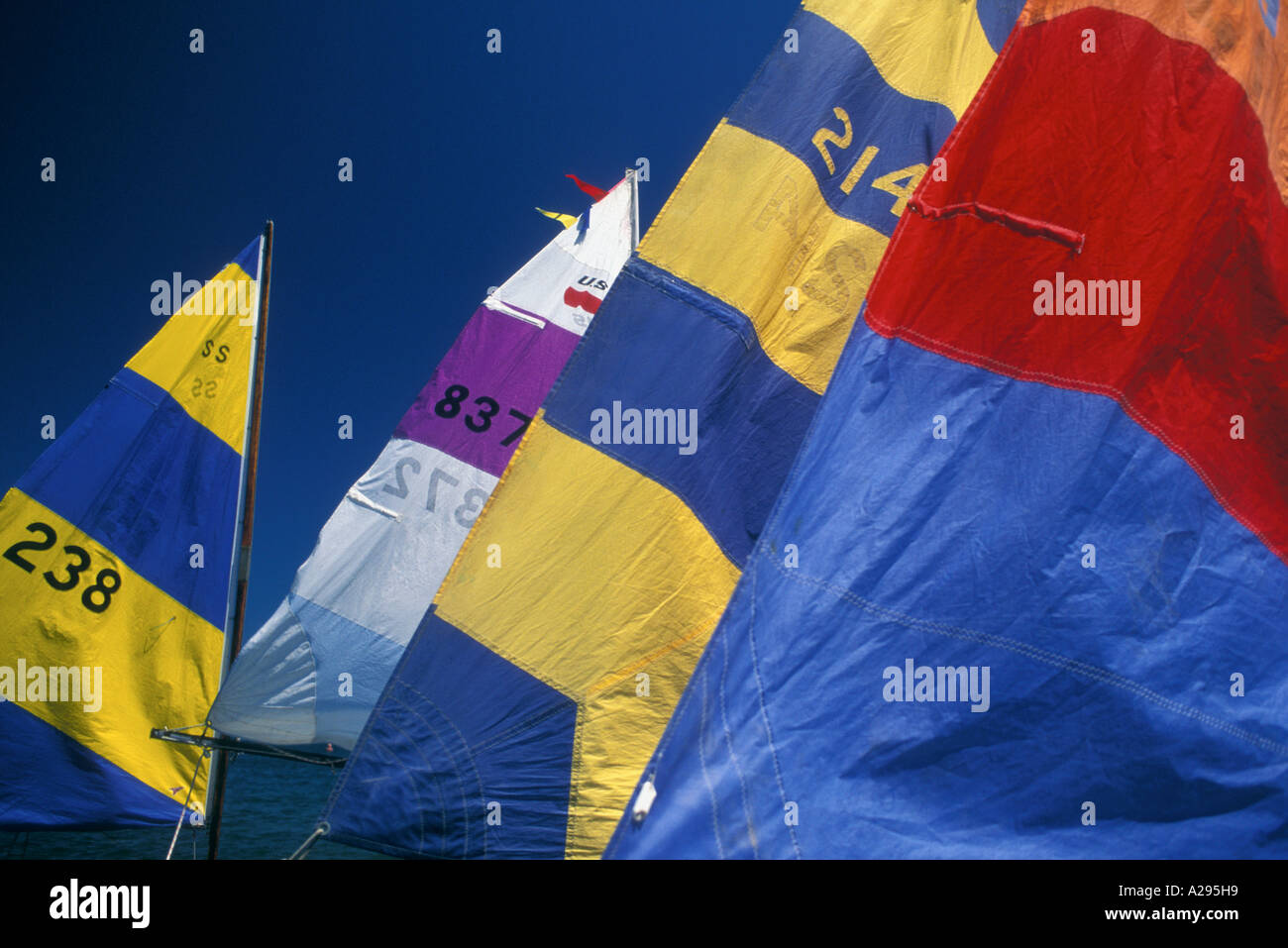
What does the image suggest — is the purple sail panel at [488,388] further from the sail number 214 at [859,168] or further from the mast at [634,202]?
the sail number 214 at [859,168]

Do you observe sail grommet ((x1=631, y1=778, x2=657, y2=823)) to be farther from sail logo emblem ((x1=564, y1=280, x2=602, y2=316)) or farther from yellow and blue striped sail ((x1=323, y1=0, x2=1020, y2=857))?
sail logo emblem ((x1=564, y1=280, x2=602, y2=316))

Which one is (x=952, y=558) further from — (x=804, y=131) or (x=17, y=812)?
(x=17, y=812)

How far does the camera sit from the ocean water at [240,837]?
547 inches

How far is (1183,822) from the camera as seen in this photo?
1.88m

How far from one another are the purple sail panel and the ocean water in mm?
3265

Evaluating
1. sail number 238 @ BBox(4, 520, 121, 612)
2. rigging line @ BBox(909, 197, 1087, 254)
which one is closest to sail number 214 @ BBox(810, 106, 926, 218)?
rigging line @ BBox(909, 197, 1087, 254)

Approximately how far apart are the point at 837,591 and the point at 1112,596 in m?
0.65

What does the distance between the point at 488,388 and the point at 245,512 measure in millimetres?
2356

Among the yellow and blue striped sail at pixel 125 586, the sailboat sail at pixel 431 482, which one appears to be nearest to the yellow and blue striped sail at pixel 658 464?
the sailboat sail at pixel 431 482

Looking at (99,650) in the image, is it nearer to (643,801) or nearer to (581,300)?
(581,300)

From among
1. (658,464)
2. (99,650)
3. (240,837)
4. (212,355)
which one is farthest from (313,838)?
(240,837)
